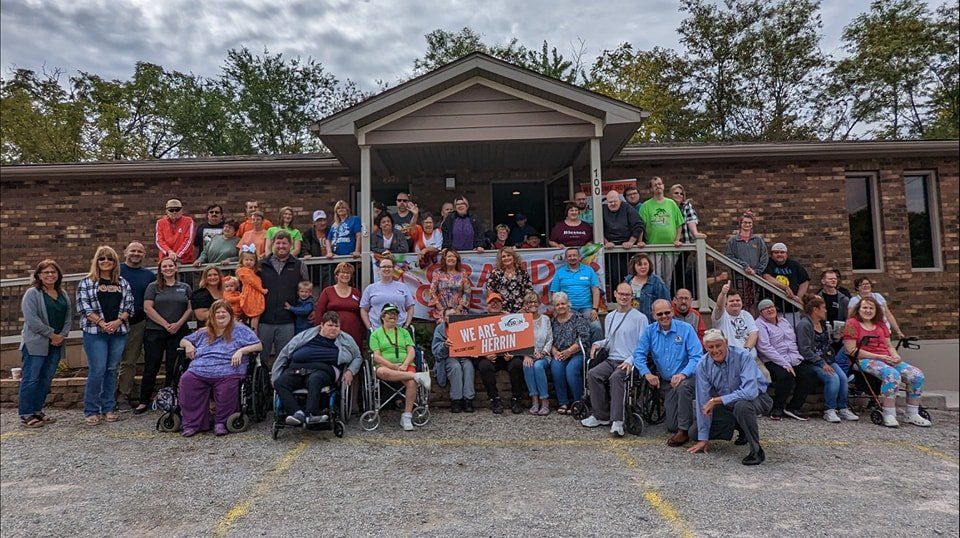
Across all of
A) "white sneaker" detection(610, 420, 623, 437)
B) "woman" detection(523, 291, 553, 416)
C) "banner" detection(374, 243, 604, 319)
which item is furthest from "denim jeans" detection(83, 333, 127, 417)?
"white sneaker" detection(610, 420, 623, 437)

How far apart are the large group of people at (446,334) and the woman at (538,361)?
19 mm

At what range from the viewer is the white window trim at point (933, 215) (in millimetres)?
9227

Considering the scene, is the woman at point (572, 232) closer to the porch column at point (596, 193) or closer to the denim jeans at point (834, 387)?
the porch column at point (596, 193)

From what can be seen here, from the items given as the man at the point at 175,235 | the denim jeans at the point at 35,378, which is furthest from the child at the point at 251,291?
the denim jeans at the point at 35,378

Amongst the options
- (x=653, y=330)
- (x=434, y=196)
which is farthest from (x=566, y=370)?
(x=434, y=196)

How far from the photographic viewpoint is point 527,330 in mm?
5992

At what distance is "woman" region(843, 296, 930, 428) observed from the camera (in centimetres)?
568

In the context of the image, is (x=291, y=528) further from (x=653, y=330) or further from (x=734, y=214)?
(x=734, y=214)

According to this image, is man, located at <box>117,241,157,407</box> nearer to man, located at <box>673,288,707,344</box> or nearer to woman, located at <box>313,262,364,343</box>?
woman, located at <box>313,262,364,343</box>

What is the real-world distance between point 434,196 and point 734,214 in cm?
536

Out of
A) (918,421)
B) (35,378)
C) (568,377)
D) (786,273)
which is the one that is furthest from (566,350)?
(35,378)

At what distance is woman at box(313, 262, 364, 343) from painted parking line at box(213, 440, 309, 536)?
1398mm

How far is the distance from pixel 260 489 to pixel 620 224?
17.5ft

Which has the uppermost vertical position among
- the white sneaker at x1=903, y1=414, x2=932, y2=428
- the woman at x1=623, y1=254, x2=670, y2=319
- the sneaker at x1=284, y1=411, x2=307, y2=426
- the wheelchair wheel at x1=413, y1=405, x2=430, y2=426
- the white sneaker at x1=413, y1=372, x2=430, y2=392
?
the woman at x1=623, y1=254, x2=670, y2=319
